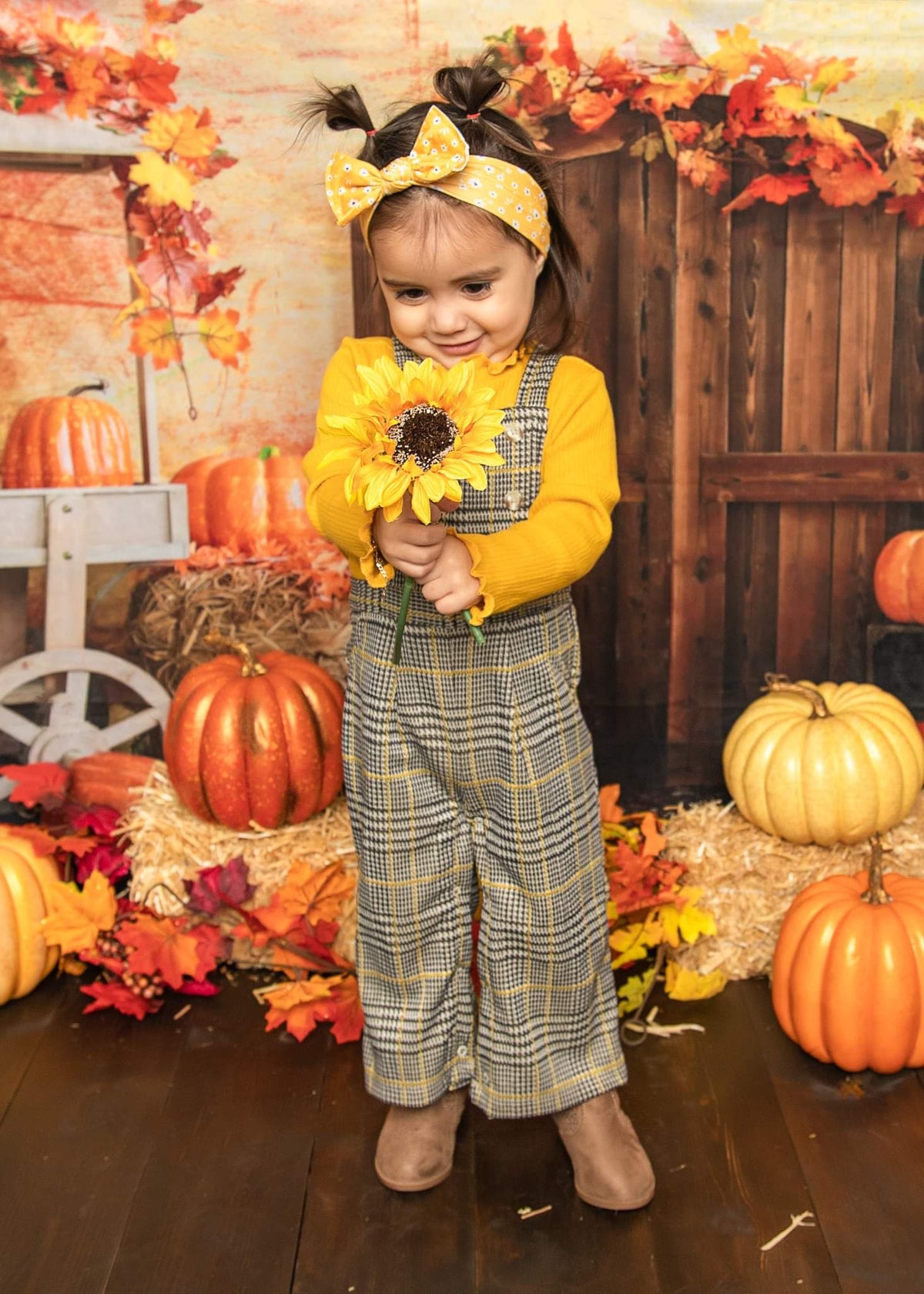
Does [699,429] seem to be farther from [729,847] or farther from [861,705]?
[729,847]

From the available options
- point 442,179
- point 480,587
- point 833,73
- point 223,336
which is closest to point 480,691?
point 480,587

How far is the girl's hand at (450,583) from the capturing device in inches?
59.7

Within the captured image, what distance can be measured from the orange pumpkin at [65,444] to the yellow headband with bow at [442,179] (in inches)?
45.7

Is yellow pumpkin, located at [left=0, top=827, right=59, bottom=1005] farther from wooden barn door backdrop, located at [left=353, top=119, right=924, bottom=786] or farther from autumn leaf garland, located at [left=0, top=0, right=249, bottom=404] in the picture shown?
wooden barn door backdrop, located at [left=353, top=119, right=924, bottom=786]

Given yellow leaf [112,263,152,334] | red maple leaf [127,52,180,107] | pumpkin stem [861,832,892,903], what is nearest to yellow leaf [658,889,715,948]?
pumpkin stem [861,832,892,903]

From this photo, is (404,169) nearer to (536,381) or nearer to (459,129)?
(459,129)

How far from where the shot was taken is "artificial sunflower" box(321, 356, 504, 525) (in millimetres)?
1337

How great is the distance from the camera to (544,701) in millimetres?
1756

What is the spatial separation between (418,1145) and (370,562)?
0.90m

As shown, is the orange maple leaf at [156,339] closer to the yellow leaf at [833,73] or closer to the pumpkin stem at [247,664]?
the pumpkin stem at [247,664]

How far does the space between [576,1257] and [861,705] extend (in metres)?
1.30

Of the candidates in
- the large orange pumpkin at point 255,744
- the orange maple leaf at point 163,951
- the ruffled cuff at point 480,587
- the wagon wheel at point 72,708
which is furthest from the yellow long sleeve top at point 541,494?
the wagon wheel at point 72,708

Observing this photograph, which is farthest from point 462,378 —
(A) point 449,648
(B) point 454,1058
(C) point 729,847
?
(C) point 729,847

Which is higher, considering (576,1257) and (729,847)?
(729,847)
